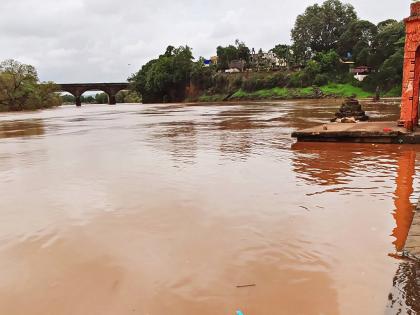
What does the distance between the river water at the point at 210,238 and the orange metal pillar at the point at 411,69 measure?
3.59m

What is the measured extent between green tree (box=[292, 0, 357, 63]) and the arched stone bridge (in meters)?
49.3

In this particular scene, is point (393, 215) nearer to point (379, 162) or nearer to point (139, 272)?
point (139, 272)

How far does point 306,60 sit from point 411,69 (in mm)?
79799

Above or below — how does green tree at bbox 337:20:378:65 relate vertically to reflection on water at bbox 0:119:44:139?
above

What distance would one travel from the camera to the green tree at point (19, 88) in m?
56.0

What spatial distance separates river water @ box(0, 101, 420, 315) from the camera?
3.36 meters

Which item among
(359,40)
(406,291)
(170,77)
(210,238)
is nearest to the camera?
(406,291)

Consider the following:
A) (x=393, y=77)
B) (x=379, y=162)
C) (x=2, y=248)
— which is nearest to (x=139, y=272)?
(x=2, y=248)

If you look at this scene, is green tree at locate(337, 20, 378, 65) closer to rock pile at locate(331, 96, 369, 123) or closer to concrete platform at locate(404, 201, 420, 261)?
rock pile at locate(331, 96, 369, 123)

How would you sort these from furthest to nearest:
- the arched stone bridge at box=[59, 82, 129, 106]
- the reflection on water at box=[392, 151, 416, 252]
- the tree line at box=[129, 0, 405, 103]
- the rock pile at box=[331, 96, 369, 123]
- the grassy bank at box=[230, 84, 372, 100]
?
1. the arched stone bridge at box=[59, 82, 129, 106]
2. the tree line at box=[129, 0, 405, 103]
3. the grassy bank at box=[230, 84, 372, 100]
4. the rock pile at box=[331, 96, 369, 123]
5. the reflection on water at box=[392, 151, 416, 252]

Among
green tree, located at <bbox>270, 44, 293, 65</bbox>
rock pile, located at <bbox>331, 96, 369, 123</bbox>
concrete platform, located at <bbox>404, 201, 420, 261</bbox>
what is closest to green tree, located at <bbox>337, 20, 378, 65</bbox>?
green tree, located at <bbox>270, 44, 293, 65</bbox>

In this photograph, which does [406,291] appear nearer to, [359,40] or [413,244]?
[413,244]

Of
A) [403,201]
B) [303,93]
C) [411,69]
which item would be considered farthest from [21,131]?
[303,93]

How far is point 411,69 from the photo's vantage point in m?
12.0
